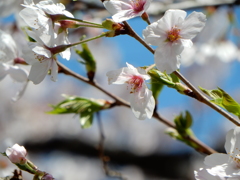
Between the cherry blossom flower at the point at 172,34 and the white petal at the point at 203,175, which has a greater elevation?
the cherry blossom flower at the point at 172,34

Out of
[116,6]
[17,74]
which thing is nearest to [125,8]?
[116,6]

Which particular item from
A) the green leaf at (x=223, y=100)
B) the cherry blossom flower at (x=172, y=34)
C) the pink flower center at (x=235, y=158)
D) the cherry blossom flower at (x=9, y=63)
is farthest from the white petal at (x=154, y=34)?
the cherry blossom flower at (x=9, y=63)

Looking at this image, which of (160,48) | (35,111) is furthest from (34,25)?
(35,111)

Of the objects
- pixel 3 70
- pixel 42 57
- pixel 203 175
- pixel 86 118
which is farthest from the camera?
pixel 86 118

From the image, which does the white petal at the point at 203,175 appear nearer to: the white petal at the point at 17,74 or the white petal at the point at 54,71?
the white petal at the point at 54,71

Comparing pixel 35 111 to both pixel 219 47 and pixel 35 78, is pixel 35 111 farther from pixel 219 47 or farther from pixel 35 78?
pixel 35 78

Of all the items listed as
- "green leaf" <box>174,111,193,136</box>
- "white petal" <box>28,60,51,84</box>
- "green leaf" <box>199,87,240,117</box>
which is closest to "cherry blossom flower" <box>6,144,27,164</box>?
"white petal" <box>28,60,51,84</box>

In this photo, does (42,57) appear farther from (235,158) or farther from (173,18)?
(235,158)
